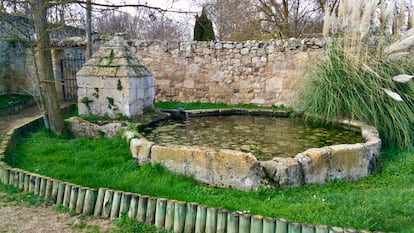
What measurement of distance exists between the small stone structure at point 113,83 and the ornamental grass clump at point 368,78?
291 cm

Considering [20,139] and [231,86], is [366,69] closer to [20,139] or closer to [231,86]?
[231,86]

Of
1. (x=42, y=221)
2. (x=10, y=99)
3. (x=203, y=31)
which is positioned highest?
(x=203, y=31)

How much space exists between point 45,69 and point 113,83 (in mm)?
1043

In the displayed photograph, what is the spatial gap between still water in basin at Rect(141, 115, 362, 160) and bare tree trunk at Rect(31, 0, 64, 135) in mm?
1505

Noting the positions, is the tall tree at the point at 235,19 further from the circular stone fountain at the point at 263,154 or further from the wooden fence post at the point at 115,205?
the wooden fence post at the point at 115,205

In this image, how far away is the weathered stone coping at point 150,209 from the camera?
8.38 ft

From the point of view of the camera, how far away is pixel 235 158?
3.64m

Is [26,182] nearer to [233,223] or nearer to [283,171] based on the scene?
[233,223]

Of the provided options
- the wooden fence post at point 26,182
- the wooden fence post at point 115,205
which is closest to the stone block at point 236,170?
the wooden fence post at point 115,205

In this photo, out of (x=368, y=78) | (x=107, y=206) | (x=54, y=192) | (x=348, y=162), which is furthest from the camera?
(x=368, y=78)

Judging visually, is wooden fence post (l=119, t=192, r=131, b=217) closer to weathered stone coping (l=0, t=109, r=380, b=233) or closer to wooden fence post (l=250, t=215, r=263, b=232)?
weathered stone coping (l=0, t=109, r=380, b=233)

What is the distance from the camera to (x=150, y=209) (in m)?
2.91

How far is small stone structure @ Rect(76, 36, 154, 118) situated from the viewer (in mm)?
5680

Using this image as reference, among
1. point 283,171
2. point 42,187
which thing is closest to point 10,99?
point 42,187
